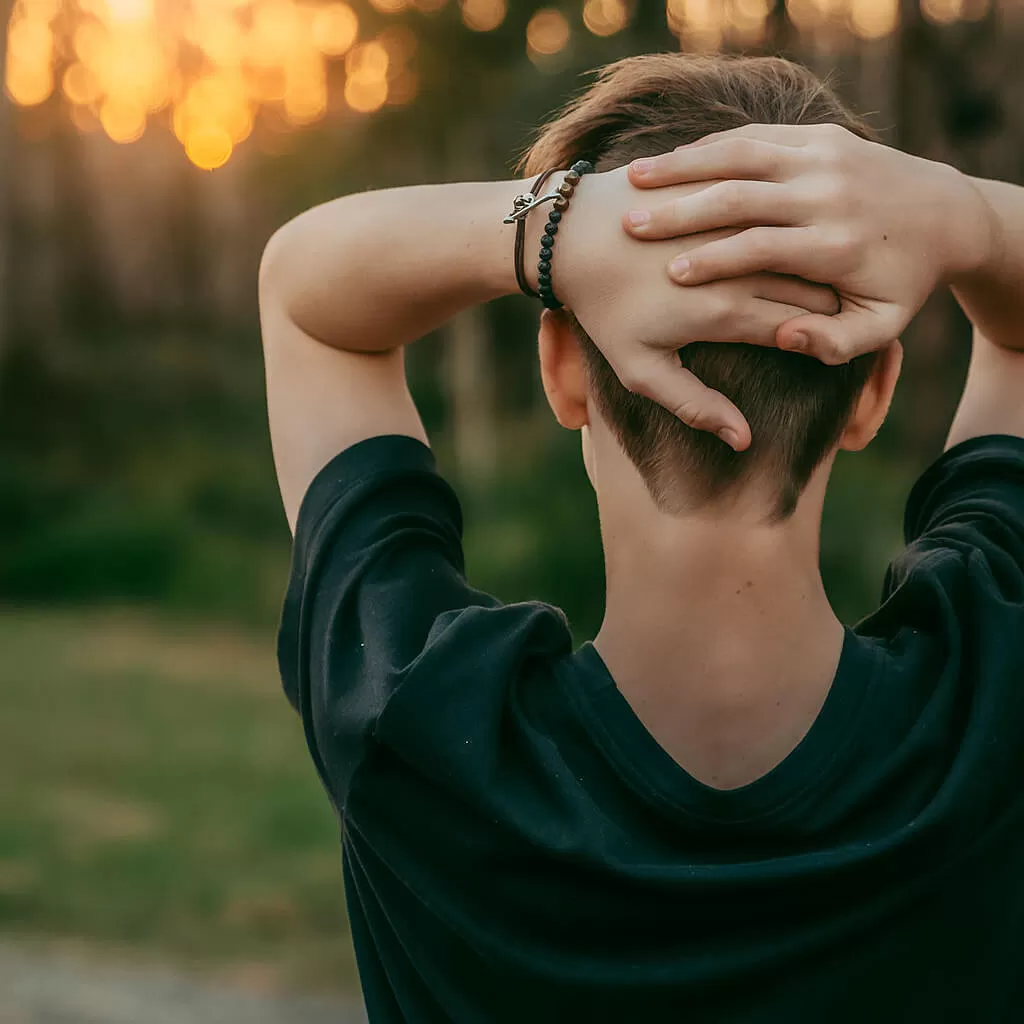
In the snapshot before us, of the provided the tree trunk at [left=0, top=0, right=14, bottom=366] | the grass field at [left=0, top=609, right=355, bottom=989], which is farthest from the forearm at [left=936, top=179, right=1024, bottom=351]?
the tree trunk at [left=0, top=0, right=14, bottom=366]

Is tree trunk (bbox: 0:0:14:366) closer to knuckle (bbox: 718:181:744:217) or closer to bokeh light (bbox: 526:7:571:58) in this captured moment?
bokeh light (bbox: 526:7:571:58)

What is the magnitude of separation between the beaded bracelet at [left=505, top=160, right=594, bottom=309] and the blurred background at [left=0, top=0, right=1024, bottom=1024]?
3541 millimetres

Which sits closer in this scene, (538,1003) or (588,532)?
(538,1003)

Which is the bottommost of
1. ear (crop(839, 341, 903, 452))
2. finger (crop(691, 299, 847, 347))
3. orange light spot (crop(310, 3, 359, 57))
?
ear (crop(839, 341, 903, 452))

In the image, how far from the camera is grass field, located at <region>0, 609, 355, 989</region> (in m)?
4.71

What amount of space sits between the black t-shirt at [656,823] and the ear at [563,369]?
0.22m

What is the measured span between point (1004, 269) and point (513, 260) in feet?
1.64

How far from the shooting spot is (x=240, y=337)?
14.5 meters

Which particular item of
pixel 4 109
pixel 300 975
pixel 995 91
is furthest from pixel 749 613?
pixel 4 109

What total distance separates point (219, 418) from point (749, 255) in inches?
482

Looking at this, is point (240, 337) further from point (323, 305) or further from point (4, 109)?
point (323, 305)

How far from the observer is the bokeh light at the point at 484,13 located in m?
9.62

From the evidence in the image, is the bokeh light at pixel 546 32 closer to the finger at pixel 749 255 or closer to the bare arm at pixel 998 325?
the bare arm at pixel 998 325

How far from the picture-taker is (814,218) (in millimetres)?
1021
